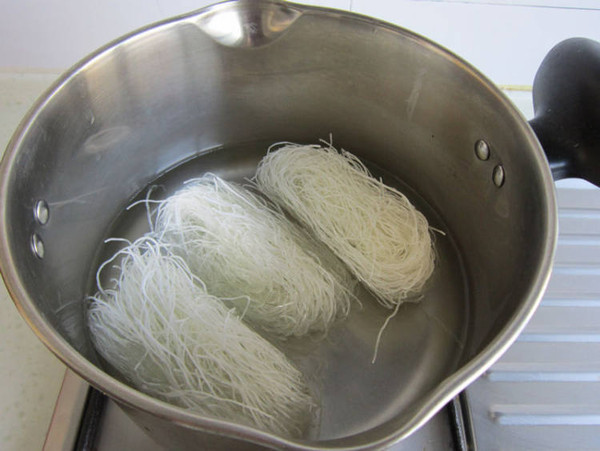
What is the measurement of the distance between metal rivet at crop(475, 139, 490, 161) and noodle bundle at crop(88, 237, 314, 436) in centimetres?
35

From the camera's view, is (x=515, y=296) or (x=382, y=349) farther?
(x=382, y=349)

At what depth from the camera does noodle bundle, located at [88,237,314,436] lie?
1.67 ft

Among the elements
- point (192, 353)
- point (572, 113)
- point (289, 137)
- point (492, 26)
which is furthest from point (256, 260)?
point (492, 26)

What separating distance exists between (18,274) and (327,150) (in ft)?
1.48

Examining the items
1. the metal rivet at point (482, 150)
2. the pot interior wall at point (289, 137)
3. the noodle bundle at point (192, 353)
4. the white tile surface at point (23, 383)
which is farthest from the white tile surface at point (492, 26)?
the white tile surface at point (23, 383)

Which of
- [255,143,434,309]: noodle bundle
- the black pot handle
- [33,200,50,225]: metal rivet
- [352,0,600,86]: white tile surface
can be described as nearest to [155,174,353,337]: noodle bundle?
[255,143,434,309]: noodle bundle

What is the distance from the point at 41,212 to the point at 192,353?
0.75 feet

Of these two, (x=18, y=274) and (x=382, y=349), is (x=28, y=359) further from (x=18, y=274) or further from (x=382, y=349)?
(x=382, y=349)

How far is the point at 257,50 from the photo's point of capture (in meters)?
0.66

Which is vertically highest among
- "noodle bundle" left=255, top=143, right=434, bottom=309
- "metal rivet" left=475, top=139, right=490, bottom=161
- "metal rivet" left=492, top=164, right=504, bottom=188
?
"metal rivet" left=475, top=139, right=490, bottom=161

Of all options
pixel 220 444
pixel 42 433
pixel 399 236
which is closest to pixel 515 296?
pixel 399 236

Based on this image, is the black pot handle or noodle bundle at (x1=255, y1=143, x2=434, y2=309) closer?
the black pot handle

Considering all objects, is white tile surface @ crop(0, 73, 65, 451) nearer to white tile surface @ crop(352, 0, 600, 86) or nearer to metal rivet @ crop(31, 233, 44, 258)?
metal rivet @ crop(31, 233, 44, 258)

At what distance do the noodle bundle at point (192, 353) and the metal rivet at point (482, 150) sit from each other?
1.15 ft
